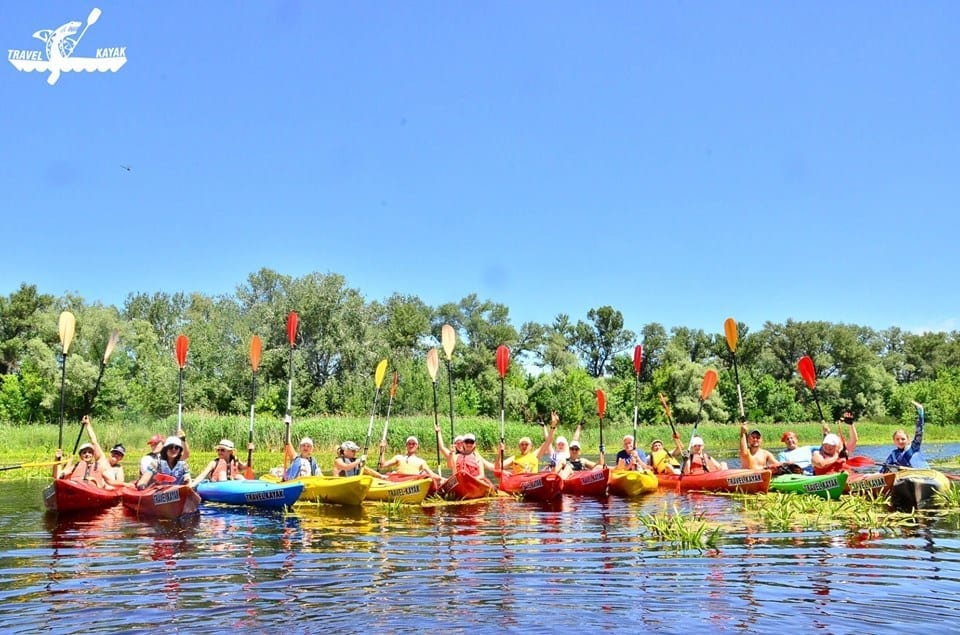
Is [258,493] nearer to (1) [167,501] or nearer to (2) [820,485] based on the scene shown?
(1) [167,501]

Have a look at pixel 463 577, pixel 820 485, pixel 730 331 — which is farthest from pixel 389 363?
pixel 463 577

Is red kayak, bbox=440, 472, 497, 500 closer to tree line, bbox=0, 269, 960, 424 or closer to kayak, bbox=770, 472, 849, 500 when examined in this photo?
kayak, bbox=770, 472, 849, 500

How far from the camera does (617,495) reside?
14562mm

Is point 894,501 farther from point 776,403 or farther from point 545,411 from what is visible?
point 776,403

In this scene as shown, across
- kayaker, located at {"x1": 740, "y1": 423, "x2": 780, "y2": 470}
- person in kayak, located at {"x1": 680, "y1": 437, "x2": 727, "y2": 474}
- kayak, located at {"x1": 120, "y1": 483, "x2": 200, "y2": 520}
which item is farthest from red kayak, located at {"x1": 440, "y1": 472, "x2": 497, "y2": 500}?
kayaker, located at {"x1": 740, "y1": 423, "x2": 780, "y2": 470}

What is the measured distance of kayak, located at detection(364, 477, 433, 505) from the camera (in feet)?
41.7

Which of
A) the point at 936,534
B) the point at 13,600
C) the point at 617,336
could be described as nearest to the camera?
the point at 13,600

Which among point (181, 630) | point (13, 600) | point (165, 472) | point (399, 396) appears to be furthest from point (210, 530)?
point (399, 396)

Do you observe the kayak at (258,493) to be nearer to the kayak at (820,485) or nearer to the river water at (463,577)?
the river water at (463,577)

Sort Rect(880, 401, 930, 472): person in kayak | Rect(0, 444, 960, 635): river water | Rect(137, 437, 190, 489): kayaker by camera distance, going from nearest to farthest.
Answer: Rect(0, 444, 960, 635): river water → Rect(137, 437, 190, 489): kayaker → Rect(880, 401, 930, 472): person in kayak

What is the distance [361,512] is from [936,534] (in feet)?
23.5

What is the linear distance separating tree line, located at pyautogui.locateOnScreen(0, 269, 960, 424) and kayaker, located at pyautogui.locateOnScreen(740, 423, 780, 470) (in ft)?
70.0

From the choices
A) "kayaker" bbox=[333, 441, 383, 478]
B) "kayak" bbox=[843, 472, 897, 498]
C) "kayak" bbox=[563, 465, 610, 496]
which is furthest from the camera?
→ "kayak" bbox=[563, 465, 610, 496]

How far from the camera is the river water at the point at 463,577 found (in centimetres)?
558
